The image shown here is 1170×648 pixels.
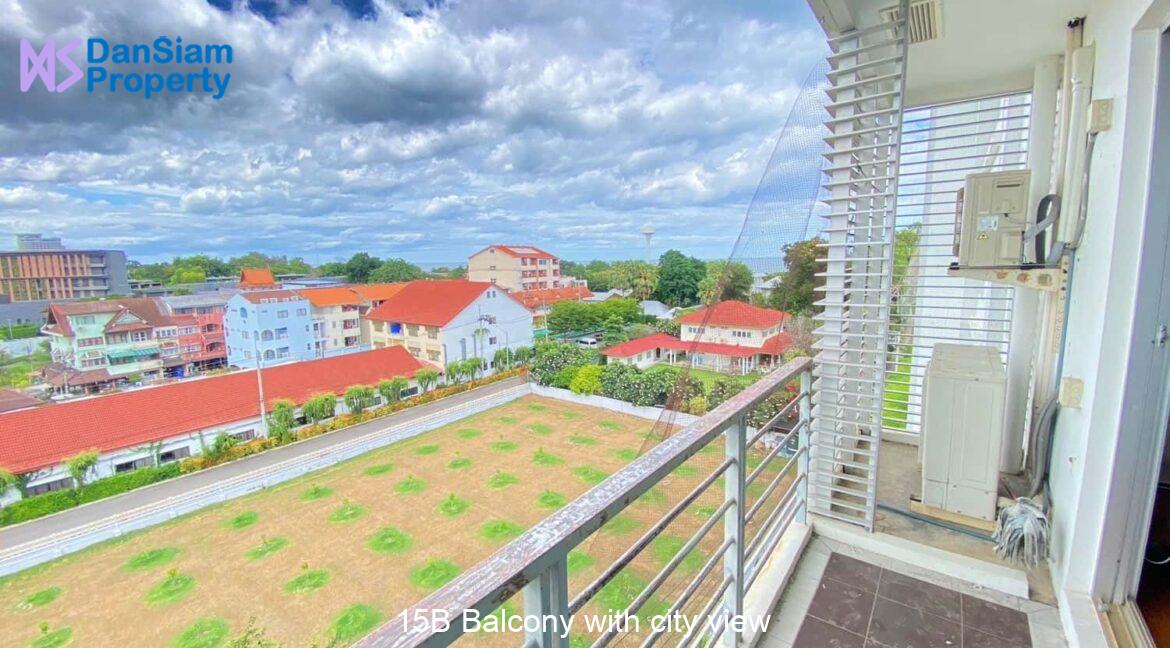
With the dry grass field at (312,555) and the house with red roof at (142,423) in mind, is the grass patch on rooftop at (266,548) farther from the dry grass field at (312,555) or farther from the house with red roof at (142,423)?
the house with red roof at (142,423)

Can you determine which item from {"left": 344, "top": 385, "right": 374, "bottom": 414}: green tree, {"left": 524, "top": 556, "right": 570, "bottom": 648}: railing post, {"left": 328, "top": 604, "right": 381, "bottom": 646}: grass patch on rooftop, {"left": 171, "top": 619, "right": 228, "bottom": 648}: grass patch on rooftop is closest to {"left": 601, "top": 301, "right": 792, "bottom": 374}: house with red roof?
{"left": 524, "top": 556, "right": 570, "bottom": 648}: railing post

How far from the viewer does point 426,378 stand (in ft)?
46.4

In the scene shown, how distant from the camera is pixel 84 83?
15.3 metres

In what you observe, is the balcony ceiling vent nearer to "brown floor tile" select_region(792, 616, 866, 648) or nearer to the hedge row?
"brown floor tile" select_region(792, 616, 866, 648)

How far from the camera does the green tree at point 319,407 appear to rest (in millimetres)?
11367

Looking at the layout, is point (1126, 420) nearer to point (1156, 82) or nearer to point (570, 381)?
point (1156, 82)

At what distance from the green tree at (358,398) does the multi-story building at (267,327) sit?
518 centimetres

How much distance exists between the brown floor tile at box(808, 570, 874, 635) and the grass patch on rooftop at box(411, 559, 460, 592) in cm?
596

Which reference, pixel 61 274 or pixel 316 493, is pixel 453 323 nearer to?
pixel 316 493

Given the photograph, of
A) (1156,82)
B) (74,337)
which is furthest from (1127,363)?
Result: (74,337)

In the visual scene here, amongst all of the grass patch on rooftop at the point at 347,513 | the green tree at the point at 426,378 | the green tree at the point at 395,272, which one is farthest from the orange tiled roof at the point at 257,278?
the grass patch on rooftop at the point at 347,513

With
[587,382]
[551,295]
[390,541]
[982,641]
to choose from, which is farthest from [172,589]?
[551,295]

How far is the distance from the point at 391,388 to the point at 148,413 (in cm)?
524

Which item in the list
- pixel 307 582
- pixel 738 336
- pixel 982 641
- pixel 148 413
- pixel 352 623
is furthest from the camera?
pixel 148 413
